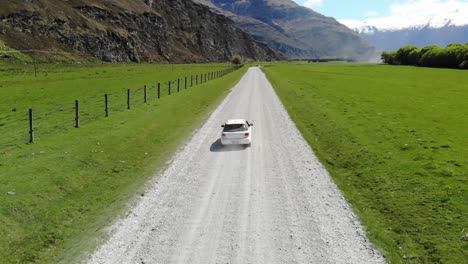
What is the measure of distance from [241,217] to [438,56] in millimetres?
132449

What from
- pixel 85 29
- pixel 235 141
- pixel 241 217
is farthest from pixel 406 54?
pixel 241 217

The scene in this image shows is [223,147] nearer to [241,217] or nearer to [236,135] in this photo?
[236,135]

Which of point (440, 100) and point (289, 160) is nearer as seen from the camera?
point (289, 160)

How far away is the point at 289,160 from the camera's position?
58.2ft

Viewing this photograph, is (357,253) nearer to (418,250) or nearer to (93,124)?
(418,250)

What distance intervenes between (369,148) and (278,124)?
836 cm

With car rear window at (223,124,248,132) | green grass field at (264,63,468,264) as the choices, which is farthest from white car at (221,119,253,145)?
green grass field at (264,63,468,264)

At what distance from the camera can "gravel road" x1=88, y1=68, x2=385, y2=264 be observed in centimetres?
954

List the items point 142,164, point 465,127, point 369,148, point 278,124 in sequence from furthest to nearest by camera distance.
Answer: point 278,124 < point 465,127 < point 369,148 < point 142,164

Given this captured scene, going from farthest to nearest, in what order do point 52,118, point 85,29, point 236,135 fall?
point 85,29 → point 52,118 → point 236,135

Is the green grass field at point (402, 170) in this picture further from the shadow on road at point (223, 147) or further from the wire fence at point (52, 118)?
the wire fence at point (52, 118)

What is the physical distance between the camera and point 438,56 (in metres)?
125

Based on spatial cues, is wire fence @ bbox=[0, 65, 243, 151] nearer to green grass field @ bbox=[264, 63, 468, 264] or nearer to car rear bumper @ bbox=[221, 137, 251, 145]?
car rear bumper @ bbox=[221, 137, 251, 145]

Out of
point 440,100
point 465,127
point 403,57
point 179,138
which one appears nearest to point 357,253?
point 179,138
